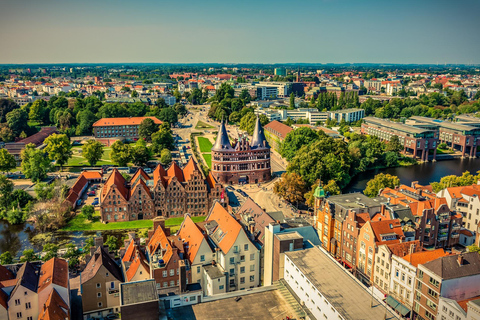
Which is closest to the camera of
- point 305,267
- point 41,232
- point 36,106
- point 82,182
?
point 305,267

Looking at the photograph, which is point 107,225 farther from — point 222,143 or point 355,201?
point 355,201

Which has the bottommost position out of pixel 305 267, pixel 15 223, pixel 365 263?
pixel 15 223

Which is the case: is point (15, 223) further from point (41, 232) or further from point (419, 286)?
point (419, 286)

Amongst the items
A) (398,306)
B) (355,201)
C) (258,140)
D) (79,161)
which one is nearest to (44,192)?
(79,161)

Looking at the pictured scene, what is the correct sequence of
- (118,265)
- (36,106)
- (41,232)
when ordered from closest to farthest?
(118,265) < (41,232) < (36,106)

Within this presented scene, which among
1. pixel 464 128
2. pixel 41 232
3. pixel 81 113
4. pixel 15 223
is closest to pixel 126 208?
pixel 41 232
